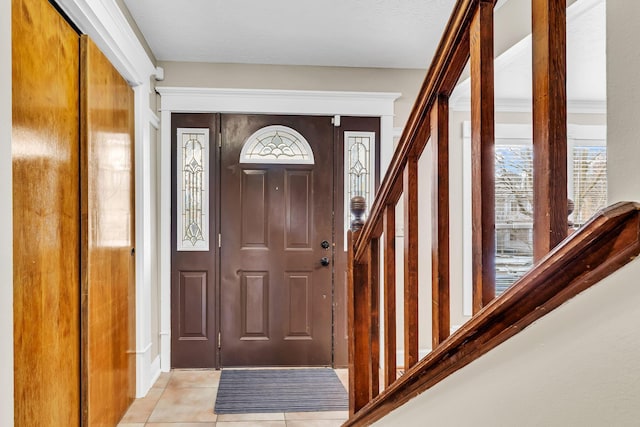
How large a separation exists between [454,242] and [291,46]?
2005 millimetres

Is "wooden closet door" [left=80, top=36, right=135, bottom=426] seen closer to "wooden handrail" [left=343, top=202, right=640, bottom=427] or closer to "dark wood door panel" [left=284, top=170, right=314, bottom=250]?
"dark wood door panel" [left=284, top=170, right=314, bottom=250]

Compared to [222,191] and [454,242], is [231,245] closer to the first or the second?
[222,191]

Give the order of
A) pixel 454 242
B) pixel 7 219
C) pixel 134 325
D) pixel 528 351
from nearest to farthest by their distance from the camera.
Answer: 1. pixel 528 351
2. pixel 7 219
3. pixel 134 325
4. pixel 454 242

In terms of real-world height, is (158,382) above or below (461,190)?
below

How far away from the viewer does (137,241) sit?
316cm

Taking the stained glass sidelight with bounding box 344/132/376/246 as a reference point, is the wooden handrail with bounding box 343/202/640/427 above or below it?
below

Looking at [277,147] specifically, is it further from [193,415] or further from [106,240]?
[193,415]

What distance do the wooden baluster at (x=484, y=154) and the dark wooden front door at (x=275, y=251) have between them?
10.1 feet

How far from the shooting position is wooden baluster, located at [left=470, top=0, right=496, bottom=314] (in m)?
0.81

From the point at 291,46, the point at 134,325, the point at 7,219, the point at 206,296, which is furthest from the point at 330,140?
the point at 7,219

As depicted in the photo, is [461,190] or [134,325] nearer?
[134,325]

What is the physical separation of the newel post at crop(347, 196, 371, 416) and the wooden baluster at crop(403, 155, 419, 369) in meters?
0.44

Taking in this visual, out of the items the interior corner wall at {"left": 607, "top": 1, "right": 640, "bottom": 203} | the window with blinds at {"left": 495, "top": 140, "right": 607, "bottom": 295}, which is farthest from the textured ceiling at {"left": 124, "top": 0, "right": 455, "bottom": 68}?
the interior corner wall at {"left": 607, "top": 1, "right": 640, "bottom": 203}

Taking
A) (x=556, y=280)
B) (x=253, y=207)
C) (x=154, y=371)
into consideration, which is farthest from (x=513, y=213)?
(x=556, y=280)
